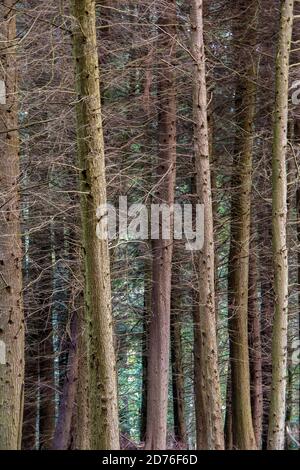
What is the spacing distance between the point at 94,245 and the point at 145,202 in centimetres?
352

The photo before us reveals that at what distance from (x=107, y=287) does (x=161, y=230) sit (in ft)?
12.0

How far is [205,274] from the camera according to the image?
20.5 ft

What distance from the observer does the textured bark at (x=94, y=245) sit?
4.93 metres

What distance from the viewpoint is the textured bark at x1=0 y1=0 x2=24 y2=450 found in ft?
19.8

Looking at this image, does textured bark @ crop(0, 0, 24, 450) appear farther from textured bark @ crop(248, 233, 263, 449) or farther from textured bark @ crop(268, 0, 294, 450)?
textured bark @ crop(248, 233, 263, 449)

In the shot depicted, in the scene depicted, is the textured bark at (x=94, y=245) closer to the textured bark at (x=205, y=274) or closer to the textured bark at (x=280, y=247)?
the textured bark at (x=205, y=274)

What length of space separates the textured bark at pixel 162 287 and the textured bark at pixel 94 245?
2.98 meters

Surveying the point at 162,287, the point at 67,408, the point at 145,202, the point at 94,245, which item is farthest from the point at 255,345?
the point at 94,245

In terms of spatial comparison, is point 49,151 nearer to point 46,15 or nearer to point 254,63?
point 46,15

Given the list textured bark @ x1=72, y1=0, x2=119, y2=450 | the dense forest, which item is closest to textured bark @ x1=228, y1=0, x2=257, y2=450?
the dense forest

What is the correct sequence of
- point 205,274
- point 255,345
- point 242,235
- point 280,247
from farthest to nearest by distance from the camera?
point 255,345 → point 242,235 → point 280,247 → point 205,274

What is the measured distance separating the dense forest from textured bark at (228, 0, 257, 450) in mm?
34

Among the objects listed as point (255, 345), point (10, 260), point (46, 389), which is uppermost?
point (10, 260)

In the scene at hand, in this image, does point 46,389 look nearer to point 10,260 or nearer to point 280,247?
point 10,260
